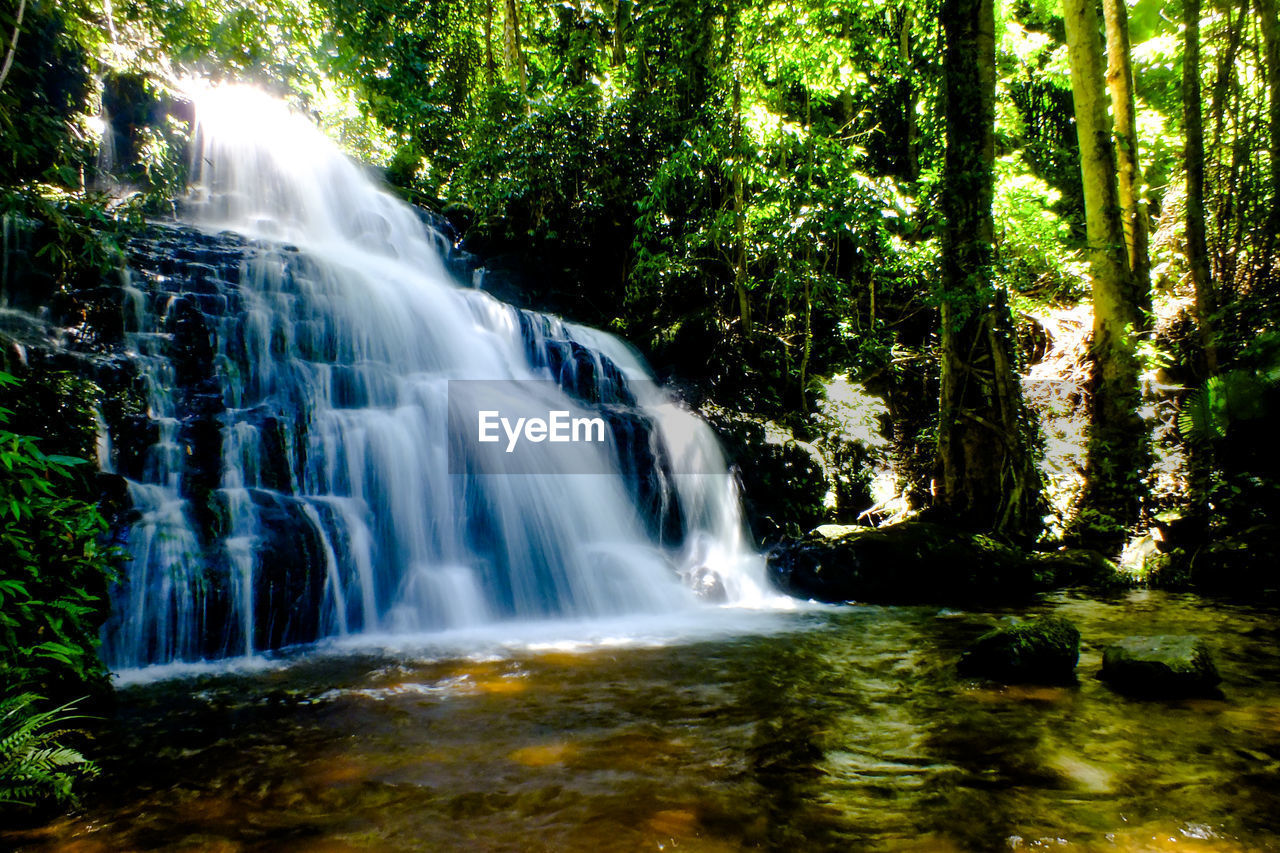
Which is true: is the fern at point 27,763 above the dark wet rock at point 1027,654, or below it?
above

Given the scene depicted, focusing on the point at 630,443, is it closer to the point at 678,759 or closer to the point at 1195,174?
the point at 678,759

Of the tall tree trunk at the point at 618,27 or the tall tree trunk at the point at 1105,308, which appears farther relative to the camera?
the tall tree trunk at the point at 618,27

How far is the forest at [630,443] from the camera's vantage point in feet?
10.2

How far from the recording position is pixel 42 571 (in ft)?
11.1

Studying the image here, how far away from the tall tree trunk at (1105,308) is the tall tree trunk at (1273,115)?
2.05 m

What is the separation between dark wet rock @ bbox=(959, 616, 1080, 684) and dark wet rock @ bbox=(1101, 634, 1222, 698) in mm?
249

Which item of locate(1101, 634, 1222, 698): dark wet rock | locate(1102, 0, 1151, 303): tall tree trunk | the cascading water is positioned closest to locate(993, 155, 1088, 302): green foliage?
locate(1102, 0, 1151, 303): tall tree trunk

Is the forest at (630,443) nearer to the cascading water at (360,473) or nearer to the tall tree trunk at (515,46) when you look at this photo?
the cascading water at (360,473)

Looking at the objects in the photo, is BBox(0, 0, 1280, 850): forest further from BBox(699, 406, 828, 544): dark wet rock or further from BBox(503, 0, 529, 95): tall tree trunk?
BBox(503, 0, 529, 95): tall tree trunk

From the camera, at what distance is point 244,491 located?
5898 millimetres

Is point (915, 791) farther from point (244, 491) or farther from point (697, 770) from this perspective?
point (244, 491)

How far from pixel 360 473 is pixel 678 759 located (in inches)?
196

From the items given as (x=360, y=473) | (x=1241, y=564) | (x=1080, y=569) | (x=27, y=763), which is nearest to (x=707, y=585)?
(x=360, y=473)

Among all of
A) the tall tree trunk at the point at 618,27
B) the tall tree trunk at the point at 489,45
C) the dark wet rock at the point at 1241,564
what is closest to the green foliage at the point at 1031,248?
the dark wet rock at the point at 1241,564
